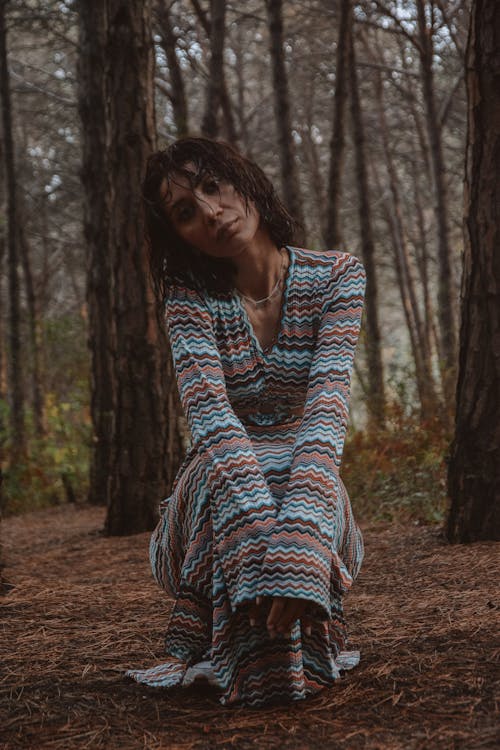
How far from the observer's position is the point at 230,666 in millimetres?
2184

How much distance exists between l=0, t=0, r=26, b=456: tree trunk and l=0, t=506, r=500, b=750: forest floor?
6810mm

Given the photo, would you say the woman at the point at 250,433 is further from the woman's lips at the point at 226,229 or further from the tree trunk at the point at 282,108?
the tree trunk at the point at 282,108

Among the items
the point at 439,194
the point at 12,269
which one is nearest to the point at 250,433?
the point at 12,269

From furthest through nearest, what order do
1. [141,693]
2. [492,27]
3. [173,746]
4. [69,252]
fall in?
[69,252]
[492,27]
[141,693]
[173,746]

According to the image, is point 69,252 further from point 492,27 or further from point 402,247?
point 492,27

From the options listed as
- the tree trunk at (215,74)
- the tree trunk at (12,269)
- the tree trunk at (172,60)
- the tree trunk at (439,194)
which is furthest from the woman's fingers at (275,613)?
the tree trunk at (12,269)

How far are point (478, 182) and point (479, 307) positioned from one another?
0.66 metres

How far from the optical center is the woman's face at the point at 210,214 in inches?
97.8

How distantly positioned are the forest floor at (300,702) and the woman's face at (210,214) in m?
1.38

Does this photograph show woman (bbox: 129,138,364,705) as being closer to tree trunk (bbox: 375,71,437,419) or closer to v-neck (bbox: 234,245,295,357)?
v-neck (bbox: 234,245,295,357)

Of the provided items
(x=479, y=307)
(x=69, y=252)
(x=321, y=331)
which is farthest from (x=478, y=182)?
(x=69, y=252)

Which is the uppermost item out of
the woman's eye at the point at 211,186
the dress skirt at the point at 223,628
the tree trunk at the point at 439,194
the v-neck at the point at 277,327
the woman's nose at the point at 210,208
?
the tree trunk at the point at 439,194

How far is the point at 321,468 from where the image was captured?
2195mm

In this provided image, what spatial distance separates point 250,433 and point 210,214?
702 mm
